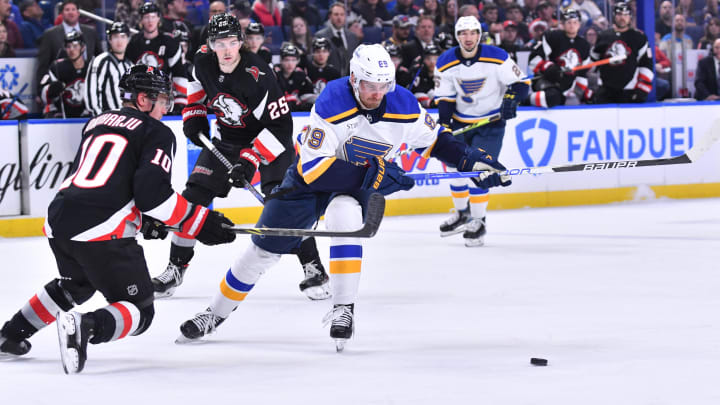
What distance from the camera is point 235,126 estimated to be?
492 centimetres

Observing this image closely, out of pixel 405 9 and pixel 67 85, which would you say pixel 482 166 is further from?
pixel 405 9

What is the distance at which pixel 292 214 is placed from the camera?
3809mm

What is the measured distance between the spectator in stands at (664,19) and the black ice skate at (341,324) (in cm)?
688

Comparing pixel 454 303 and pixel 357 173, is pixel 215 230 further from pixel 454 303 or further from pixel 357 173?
pixel 454 303

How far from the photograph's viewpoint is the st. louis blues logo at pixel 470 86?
22.2ft

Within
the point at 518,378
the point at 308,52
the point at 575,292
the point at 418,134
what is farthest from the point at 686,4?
the point at 518,378

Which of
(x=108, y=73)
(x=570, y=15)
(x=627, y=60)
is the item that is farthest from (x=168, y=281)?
(x=627, y=60)

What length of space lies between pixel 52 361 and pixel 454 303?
182 cm

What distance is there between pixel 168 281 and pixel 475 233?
2.32 m

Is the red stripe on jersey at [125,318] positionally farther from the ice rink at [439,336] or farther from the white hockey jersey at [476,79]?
the white hockey jersey at [476,79]

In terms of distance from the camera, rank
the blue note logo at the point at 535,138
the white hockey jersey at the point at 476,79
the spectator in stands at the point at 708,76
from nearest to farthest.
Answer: the white hockey jersey at the point at 476,79 < the blue note logo at the point at 535,138 < the spectator in stands at the point at 708,76

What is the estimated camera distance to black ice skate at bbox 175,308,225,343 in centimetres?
382

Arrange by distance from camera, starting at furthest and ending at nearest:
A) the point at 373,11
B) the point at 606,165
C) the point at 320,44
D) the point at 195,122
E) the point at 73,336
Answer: the point at 373,11 < the point at 320,44 < the point at 195,122 < the point at 606,165 < the point at 73,336

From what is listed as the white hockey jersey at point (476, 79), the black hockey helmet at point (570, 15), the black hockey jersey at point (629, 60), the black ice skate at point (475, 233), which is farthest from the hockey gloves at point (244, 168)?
the black hockey jersey at point (629, 60)
